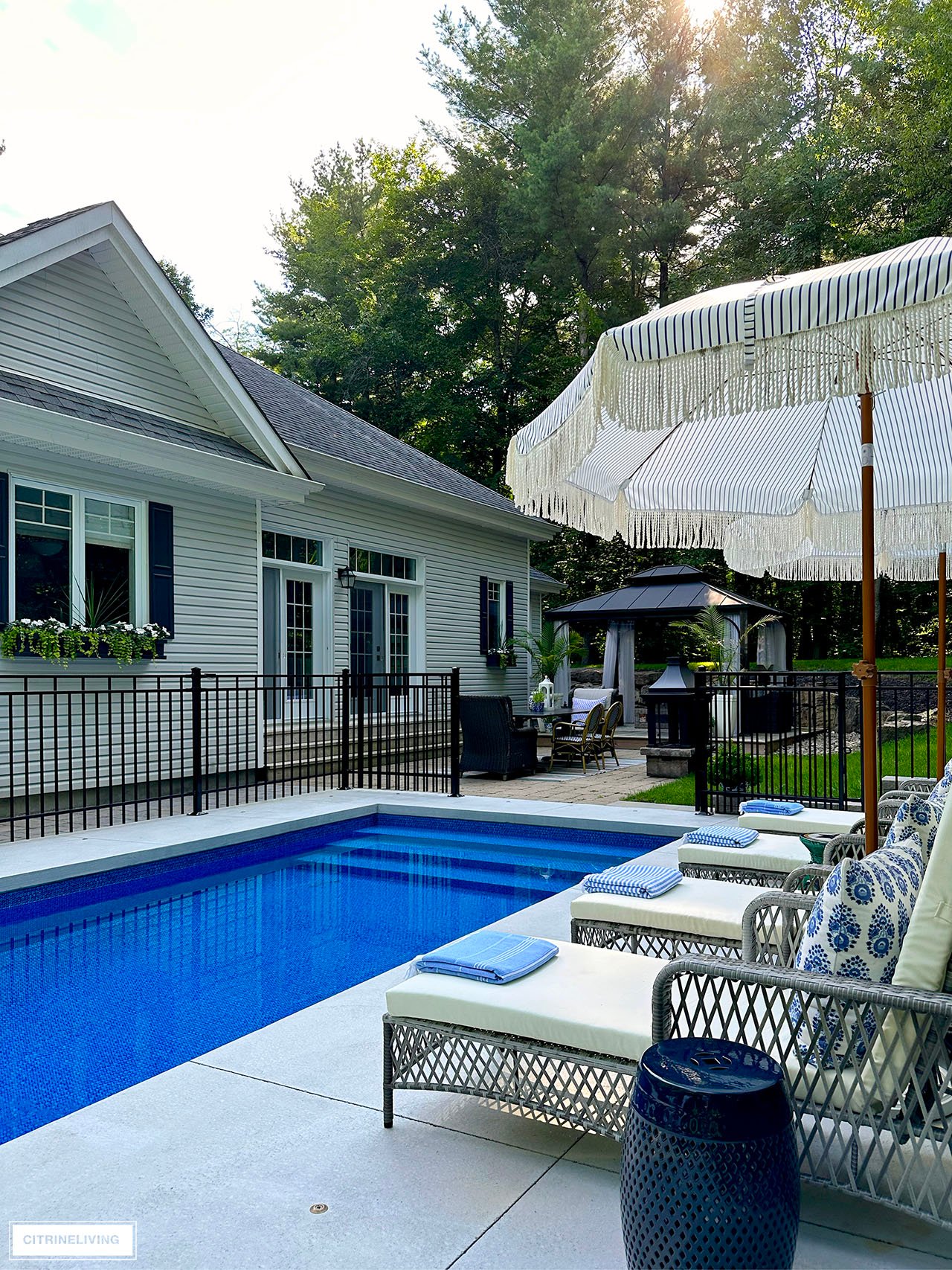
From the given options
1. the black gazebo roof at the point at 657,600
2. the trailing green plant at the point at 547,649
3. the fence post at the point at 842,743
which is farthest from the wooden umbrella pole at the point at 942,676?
the trailing green plant at the point at 547,649

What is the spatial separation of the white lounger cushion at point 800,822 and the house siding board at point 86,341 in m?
7.23

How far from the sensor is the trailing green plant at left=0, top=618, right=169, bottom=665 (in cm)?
753

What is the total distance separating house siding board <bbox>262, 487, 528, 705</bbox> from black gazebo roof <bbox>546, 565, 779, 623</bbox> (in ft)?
4.70

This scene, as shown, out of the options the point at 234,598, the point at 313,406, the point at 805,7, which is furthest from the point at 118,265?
the point at 805,7

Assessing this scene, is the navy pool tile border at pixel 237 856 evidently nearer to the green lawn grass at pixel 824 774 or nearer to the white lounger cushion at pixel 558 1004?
the green lawn grass at pixel 824 774

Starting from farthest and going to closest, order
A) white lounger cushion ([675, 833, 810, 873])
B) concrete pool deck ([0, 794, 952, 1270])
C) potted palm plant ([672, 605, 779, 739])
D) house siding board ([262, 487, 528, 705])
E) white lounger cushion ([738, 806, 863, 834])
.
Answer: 1. potted palm plant ([672, 605, 779, 739])
2. house siding board ([262, 487, 528, 705])
3. white lounger cushion ([738, 806, 863, 834])
4. white lounger cushion ([675, 833, 810, 873])
5. concrete pool deck ([0, 794, 952, 1270])

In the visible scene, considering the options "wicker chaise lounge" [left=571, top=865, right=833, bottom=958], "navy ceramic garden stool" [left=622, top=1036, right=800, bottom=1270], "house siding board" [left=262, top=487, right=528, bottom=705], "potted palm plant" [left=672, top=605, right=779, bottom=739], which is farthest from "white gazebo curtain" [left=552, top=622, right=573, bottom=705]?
"navy ceramic garden stool" [left=622, top=1036, right=800, bottom=1270]

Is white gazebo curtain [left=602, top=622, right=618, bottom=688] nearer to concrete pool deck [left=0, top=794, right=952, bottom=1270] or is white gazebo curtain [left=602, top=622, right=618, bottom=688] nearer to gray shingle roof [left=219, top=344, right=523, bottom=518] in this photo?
gray shingle roof [left=219, top=344, right=523, bottom=518]

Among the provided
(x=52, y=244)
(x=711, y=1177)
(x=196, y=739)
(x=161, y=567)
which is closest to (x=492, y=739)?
(x=196, y=739)

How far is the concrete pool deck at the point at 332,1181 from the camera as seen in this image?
2.08 metres

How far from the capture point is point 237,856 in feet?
23.2

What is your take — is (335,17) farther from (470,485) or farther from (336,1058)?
(336,1058)

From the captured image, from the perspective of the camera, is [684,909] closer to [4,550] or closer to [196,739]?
[196,739]

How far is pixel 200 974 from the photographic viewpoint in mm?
4660
